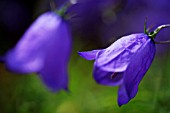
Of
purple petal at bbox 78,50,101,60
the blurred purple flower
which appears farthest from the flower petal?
purple petal at bbox 78,50,101,60

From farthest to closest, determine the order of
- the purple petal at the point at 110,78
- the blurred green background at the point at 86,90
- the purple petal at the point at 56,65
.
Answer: the blurred green background at the point at 86,90 → the purple petal at the point at 110,78 → the purple petal at the point at 56,65

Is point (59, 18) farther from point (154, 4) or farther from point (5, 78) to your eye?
point (154, 4)

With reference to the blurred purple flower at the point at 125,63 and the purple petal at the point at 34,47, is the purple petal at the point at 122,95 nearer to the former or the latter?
the blurred purple flower at the point at 125,63

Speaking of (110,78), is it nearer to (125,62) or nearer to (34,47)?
(125,62)

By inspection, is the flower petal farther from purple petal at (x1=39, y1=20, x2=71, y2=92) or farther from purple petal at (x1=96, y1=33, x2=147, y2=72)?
purple petal at (x1=39, y1=20, x2=71, y2=92)

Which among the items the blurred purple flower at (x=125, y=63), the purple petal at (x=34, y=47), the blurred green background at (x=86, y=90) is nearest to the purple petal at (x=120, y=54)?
the blurred purple flower at (x=125, y=63)

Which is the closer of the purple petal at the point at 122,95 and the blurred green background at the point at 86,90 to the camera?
the purple petal at the point at 122,95

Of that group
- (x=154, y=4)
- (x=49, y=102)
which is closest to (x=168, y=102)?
(x=49, y=102)

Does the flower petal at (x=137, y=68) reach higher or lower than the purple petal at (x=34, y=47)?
lower

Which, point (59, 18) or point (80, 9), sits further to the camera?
point (80, 9)
